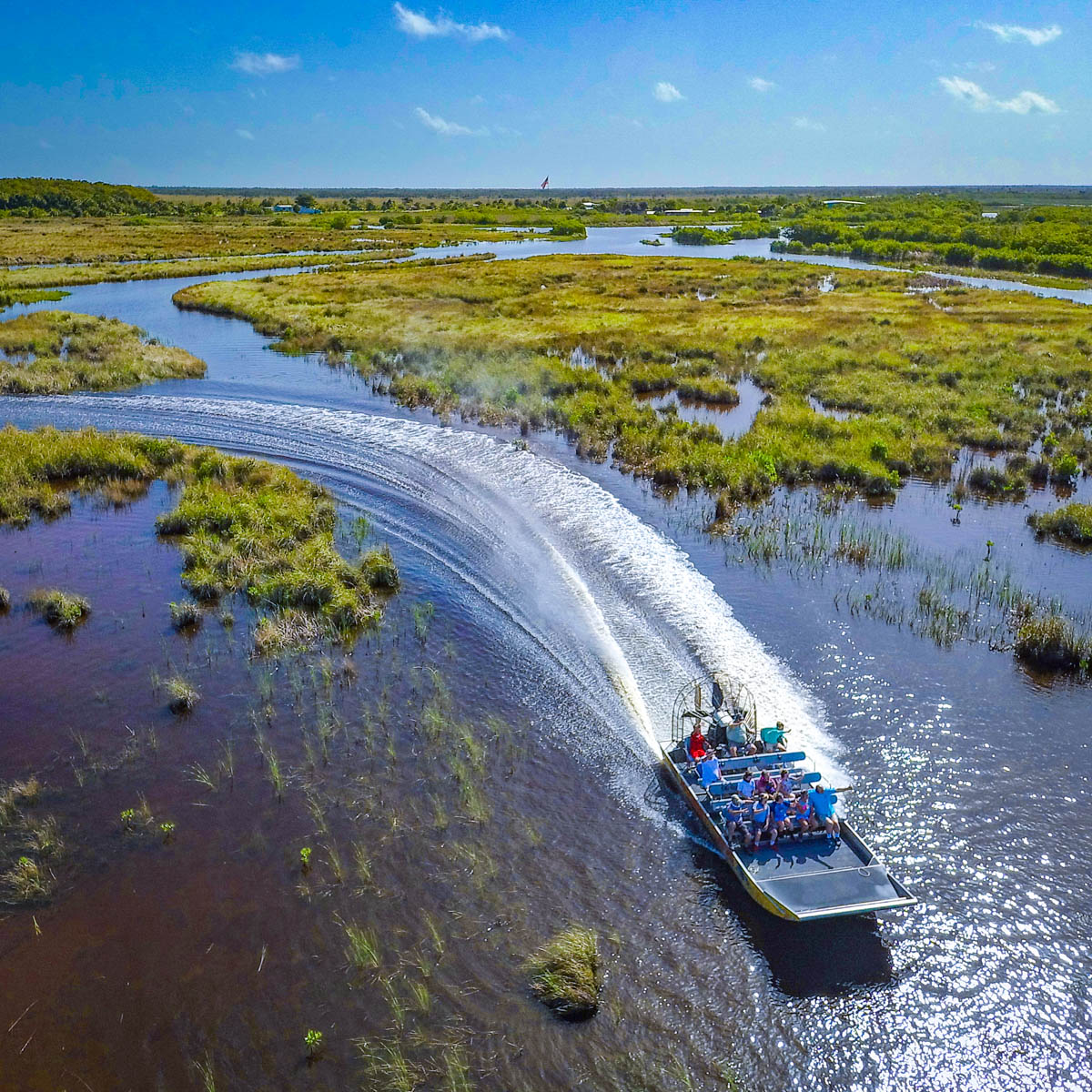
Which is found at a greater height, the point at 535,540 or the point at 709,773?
the point at 535,540

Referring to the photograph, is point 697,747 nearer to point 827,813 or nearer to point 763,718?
point 763,718

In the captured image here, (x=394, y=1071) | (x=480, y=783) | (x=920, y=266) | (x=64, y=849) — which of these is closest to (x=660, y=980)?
(x=394, y=1071)

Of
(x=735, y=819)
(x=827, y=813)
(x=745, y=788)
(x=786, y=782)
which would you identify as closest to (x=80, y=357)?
(x=745, y=788)

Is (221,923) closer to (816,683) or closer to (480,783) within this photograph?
(480,783)

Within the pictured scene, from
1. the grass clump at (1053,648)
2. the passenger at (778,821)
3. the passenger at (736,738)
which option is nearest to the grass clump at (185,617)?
the passenger at (736,738)

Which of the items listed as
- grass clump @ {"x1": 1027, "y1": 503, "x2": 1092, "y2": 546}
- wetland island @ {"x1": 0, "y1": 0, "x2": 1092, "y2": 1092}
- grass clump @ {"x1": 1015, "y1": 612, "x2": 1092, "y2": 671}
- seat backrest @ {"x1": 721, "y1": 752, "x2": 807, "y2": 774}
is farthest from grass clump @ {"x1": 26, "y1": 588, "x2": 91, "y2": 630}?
grass clump @ {"x1": 1027, "y1": 503, "x2": 1092, "y2": 546}

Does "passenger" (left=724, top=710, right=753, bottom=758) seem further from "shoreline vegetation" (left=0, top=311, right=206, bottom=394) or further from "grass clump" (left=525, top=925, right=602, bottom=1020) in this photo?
"shoreline vegetation" (left=0, top=311, right=206, bottom=394)

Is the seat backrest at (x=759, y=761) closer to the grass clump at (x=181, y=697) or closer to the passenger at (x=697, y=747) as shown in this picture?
the passenger at (x=697, y=747)
